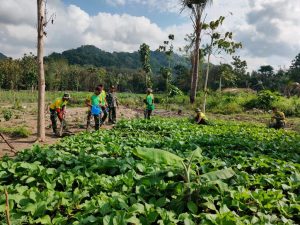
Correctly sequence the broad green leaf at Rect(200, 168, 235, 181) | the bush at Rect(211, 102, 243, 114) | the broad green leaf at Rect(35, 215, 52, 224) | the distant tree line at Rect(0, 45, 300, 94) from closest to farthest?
1. the broad green leaf at Rect(35, 215, 52, 224)
2. the broad green leaf at Rect(200, 168, 235, 181)
3. the bush at Rect(211, 102, 243, 114)
4. the distant tree line at Rect(0, 45, 300, 94)

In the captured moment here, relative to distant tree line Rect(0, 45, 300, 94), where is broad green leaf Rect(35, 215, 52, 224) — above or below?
below

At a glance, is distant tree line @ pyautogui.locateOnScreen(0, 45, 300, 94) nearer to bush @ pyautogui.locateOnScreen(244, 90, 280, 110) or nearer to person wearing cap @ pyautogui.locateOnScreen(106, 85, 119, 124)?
bush @ pyautogui.locateOnScreen(244, 90, 280, 110)

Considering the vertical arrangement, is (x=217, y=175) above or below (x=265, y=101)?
below

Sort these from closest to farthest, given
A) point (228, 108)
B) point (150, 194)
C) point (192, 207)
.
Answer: point (192, 207) < point (150, 194) < point (228, 108)

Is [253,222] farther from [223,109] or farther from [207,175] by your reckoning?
[223,109]

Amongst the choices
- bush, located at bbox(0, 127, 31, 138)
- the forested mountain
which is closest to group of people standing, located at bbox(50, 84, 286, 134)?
bush, located at bbox(0, 127, 31, 138)

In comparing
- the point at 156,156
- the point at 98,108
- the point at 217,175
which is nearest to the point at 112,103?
the point at 98,108

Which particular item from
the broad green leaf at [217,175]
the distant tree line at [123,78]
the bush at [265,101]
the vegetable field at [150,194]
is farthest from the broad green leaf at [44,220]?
the distant tree line at [123,78]

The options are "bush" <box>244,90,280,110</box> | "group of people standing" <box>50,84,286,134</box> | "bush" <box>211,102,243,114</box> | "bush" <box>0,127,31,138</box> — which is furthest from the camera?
"bush" <box>244,90,280,110</box>

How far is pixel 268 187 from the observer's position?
15.4 feet

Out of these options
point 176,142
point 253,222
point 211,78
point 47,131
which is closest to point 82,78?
point 211,78

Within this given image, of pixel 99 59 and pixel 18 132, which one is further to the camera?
pixel 99 59

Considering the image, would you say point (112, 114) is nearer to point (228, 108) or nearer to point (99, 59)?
point (228, 108)

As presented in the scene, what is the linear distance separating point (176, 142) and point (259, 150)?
1.85 m
